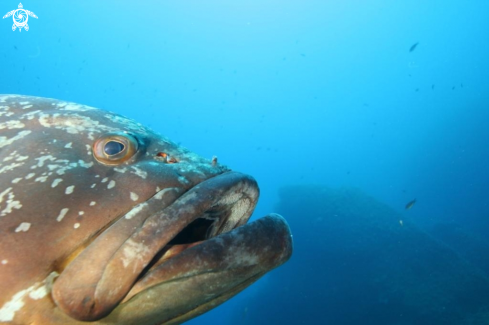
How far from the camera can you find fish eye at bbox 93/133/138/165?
7.37 feet

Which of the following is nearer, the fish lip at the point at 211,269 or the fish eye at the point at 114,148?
the fish lip at the point at 211,269

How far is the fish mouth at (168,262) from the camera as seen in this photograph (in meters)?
1.75

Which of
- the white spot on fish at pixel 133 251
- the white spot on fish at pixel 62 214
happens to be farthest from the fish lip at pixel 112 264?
the white spot on fish at pixel 62 214

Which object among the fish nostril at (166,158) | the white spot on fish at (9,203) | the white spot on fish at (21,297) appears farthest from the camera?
the fish nostril at (166,158)

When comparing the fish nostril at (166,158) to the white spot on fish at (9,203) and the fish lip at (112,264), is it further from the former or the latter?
the white spot on fish at (9,203)

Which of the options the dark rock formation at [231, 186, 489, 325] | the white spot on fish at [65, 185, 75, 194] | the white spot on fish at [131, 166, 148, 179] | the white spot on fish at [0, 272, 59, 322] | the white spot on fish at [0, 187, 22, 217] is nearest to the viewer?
the white spot on fish at [0, 272, 59, 322]

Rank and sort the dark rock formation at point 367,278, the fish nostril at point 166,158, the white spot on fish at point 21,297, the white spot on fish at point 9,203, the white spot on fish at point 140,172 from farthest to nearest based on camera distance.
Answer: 1. the dark rock formation at point 367,278
2. the fish nostril at point 166,158
3. the white spot on fish at point 140,172
4. the white spot on fish at point 9,203
5. the white spot on fish at point 21,297

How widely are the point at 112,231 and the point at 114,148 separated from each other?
689 millimetres

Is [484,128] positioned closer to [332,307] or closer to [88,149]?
[332,307]

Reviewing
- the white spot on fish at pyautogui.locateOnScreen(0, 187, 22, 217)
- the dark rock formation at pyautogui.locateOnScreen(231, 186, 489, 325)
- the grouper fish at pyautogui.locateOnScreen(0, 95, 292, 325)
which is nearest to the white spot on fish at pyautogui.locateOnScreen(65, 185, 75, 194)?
the grouper fish at pyautogui.locateOnScreen(0, 95, 292, 325)

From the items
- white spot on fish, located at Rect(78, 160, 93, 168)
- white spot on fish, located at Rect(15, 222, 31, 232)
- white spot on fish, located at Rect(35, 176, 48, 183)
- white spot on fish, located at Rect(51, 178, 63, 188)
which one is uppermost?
white spot on fish, located at Rect(78, 160, 93, 168)

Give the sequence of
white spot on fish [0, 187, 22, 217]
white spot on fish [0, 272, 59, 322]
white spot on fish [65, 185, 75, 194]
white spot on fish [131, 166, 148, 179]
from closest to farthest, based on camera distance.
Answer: white spot on fish [0, 272, 59, 322], white spot on fish [0, 187, 22, 217], white spot on fish [65, 185, 75, 194], white spot on fish [131, 166, 148, 179]

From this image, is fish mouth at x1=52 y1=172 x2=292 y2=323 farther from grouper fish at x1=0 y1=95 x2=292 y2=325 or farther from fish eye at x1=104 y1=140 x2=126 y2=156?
fish eye at x1=104 y1=140 x2=126 y2=156

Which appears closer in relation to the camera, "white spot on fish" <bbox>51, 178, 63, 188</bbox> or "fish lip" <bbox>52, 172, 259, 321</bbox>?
"fish lip" <bbox>52, 172, 259, 321</bbox>
